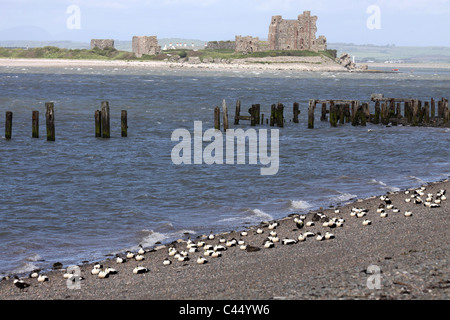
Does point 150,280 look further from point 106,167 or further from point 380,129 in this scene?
point 380,129

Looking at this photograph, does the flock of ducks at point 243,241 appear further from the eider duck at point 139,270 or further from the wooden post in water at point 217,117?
the wooden post in water at point 217,117

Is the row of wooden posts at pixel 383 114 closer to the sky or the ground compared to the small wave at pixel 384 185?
closer to the sky

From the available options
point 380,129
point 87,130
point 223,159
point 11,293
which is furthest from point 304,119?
point 11,293

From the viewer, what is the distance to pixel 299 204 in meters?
20.9

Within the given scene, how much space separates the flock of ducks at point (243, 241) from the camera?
13.5 m

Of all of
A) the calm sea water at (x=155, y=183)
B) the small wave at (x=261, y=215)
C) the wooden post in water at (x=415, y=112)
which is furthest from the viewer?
the wooden post in water at (x=415, y=112)

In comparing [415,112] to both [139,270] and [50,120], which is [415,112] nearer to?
[50,120]

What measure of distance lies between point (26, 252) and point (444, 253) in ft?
32.4

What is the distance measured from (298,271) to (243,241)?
3330 mm

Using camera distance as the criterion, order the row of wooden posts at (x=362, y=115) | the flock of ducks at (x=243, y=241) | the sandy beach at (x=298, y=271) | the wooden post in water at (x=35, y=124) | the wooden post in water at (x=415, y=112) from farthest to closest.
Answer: the wooden post in water at (x=415, y=112), the row of wooden posts at (x=362, y=115), the wooden post in water at (x=35, y=124), the flock of ducks at (x=243, y=241), the sandy beach at (x=298, y=271)

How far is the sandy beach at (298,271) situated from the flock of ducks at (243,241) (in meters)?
0.11

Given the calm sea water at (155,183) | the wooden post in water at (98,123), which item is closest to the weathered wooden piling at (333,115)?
the calm sea water at (155,183)

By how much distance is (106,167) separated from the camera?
95.2 ft

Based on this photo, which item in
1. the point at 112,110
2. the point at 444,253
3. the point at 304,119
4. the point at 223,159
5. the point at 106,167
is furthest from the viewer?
the point at 112,110
